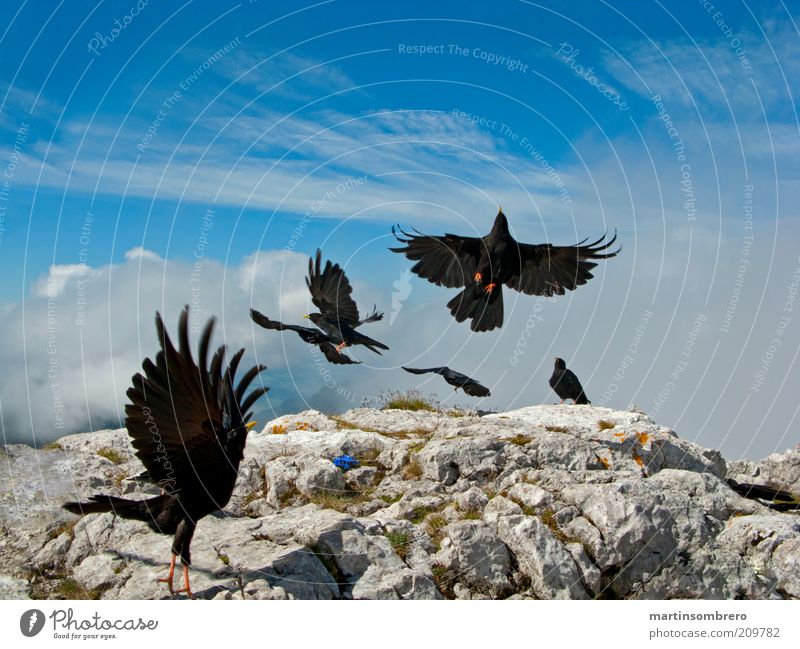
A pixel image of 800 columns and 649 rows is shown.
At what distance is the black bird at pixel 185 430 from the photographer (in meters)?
8.85

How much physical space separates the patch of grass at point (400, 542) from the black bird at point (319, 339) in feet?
28.9

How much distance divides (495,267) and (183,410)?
11.3 metres

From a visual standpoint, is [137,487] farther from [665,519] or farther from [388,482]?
[665,519]

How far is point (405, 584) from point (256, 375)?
10.6 feet

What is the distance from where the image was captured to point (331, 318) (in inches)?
774

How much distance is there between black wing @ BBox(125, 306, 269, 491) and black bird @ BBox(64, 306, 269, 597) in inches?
0.5

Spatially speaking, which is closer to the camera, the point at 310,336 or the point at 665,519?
the point at 665,519

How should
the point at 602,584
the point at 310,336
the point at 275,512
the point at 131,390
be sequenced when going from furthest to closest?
1. the point at 310,336
2. the point at 275,512
3. the point at 602,584
4. the point at 131,390

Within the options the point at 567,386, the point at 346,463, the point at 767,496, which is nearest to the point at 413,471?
the point at 346,463

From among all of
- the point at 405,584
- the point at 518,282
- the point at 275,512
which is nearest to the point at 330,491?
the point at 275,512

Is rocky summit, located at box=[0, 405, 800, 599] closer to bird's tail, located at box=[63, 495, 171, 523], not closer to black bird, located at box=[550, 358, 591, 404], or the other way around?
bird's tail, located at box=[63, 495, 171, 523]

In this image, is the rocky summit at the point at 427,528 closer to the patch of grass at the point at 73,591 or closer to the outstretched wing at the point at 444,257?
the patch of grass at the point at 73,591

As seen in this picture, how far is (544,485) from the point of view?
1199 centimetres
